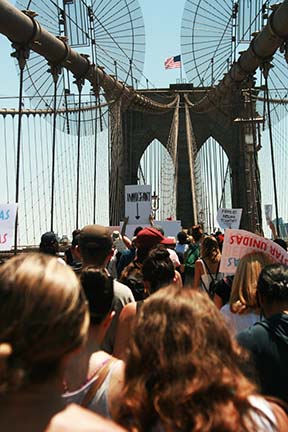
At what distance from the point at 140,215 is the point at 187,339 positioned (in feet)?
37.7

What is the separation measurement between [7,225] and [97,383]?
17.8 feet

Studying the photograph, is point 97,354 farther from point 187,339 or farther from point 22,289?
point 22,289

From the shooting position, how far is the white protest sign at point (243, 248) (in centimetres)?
436

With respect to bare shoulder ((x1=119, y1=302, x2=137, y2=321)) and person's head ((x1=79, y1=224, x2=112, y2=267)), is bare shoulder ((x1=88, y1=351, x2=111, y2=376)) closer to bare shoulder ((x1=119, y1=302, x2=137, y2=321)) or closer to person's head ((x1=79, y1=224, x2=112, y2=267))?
bare shoulder ((x1=119, y1=302, x2=137, y2=321))

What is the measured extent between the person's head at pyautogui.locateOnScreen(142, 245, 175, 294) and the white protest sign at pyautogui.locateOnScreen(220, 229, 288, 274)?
64 cm

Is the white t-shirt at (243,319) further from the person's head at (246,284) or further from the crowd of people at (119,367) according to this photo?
the crowd of people at (119,367)

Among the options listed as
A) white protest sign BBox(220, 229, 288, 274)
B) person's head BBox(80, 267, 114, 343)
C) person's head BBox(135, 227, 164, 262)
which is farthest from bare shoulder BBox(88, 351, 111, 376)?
person's head BBox(135, 227, 164, 262)

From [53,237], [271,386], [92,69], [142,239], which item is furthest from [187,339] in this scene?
[92,69]

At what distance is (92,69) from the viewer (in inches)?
661

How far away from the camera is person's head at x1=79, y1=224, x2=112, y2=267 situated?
387cm

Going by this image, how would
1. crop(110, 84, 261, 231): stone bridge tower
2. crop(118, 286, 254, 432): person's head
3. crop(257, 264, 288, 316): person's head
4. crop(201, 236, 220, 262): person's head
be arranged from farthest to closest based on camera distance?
crop(110, 84, 261, 231): stone bridge tower → crop(201, 236, 220, 262): person's head → crop(257, 264, 288, 316): person's head → crop(118, 286, 254, 432): person's head

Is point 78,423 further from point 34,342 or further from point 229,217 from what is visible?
point 229,217

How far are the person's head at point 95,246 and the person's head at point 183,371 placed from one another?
6.66ft

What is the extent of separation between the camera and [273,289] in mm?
2945
